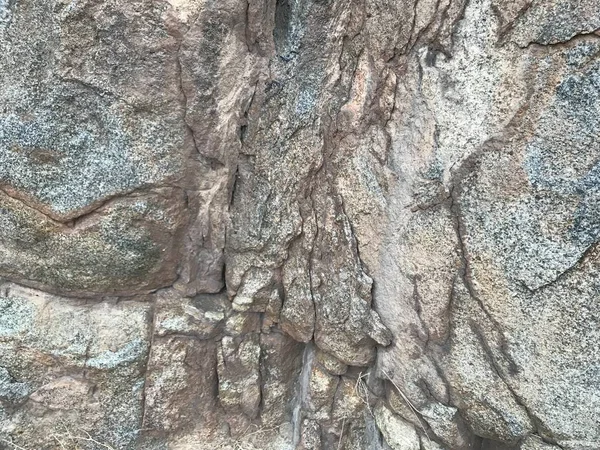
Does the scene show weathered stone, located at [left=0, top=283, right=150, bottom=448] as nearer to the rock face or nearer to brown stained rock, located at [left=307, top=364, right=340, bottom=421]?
the rock face

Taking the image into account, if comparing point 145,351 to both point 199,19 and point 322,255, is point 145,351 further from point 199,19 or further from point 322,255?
point 199,19

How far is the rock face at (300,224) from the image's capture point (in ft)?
3.20

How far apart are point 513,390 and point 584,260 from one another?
0.30 meters

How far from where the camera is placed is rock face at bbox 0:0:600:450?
3.20ft

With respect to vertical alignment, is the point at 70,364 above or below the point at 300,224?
below

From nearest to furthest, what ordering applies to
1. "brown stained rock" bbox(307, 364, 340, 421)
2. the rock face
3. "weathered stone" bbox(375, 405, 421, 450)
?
the rock face < "weathered stone" bbox(375, 405, 421, 450) < "brown stained rock" bbox(307, 364, 340, 421)

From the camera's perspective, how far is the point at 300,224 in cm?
125

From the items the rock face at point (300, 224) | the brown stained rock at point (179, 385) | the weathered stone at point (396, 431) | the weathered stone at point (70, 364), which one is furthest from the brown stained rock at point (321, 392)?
the weathered stone at point (70, 364)

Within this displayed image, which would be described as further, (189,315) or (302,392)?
(302,392)

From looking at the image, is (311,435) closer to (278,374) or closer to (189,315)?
(278,374)

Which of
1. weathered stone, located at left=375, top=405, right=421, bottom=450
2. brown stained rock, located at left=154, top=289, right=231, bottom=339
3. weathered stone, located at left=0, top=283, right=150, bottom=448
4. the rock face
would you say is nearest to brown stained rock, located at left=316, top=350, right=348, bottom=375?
the rock face

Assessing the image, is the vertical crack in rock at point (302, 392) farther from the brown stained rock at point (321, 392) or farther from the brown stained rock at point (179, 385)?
the brown stained rock at point (179, 385)

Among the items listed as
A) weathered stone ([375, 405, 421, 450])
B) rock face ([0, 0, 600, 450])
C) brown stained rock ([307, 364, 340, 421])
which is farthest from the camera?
brown stained rock ([307, 364, 340, 421])

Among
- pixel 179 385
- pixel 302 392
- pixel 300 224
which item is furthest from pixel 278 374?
pixel 300 224
